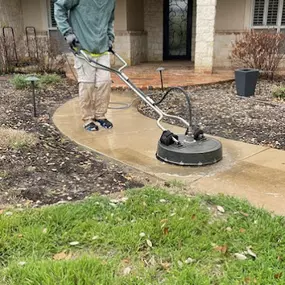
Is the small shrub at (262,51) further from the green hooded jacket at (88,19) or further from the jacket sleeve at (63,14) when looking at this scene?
the jacket sleeve at (63,14)

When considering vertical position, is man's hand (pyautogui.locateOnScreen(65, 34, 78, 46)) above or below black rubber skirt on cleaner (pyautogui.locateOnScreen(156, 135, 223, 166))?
above

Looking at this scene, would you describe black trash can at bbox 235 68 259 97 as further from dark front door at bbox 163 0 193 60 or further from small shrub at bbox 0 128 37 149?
dark front door at bbox 163 0 193 60

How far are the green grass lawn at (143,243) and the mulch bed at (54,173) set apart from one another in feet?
0.95

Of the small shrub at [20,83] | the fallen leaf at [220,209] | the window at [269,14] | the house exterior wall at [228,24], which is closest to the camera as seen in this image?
the fallen leaf at [220,209]

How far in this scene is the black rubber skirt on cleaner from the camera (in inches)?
139

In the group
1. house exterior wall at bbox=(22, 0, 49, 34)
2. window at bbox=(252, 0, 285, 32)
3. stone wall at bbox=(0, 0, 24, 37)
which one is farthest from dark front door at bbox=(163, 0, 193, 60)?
stone wall at bbox=(0, 0, 24, 37)

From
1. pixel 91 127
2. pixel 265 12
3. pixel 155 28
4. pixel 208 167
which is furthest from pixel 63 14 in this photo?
pixel 155 28

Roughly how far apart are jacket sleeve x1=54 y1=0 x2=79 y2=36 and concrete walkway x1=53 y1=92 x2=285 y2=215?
3.81ft

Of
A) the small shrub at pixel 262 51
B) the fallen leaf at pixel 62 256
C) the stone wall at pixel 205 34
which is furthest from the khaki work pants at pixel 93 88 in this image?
the stone wall at pixel 205 34

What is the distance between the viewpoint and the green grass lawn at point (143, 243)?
2.04m

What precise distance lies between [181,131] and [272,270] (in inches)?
107

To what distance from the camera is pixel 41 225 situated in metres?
2.51

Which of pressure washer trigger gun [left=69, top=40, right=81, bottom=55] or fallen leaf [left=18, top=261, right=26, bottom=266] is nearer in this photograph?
fallen leaf [left=18, top=261, right=26, bottom=266]

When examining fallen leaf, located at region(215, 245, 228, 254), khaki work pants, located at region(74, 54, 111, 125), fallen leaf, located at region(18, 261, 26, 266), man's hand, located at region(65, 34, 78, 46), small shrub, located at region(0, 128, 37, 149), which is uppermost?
man's hand, located at region(65, 34, 78, 46)
